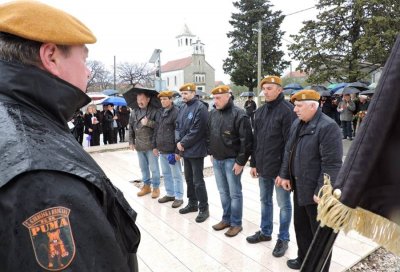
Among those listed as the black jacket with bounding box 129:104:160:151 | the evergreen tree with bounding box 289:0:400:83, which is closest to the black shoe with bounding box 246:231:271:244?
the black jacket with bounding box 129:104:160:151

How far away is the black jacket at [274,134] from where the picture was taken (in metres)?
3.84

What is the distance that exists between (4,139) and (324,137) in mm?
2747

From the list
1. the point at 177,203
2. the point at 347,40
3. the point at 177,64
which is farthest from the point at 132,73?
the point at 177,203

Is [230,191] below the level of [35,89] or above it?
below

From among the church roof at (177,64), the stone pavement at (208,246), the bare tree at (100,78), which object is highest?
the church roof at (177,64)

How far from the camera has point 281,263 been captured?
3623 millimetres

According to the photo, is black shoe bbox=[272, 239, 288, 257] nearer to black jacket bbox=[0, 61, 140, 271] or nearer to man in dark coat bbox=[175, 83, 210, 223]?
man in dark coat bbox=[175, 83, 210, 223]

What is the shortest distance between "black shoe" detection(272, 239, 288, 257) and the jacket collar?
3324 mm

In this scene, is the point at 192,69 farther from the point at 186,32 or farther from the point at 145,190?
the point at 145,190

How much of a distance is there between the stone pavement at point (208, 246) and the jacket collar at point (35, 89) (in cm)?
297

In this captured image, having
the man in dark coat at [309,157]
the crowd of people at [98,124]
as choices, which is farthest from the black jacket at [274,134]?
the crowd of people at [98,124]

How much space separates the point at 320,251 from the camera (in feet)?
3.64

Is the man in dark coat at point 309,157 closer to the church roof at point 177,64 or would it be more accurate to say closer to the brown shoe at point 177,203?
the brown shoe at point 177,203

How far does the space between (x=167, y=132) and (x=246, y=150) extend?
6.17 feet
